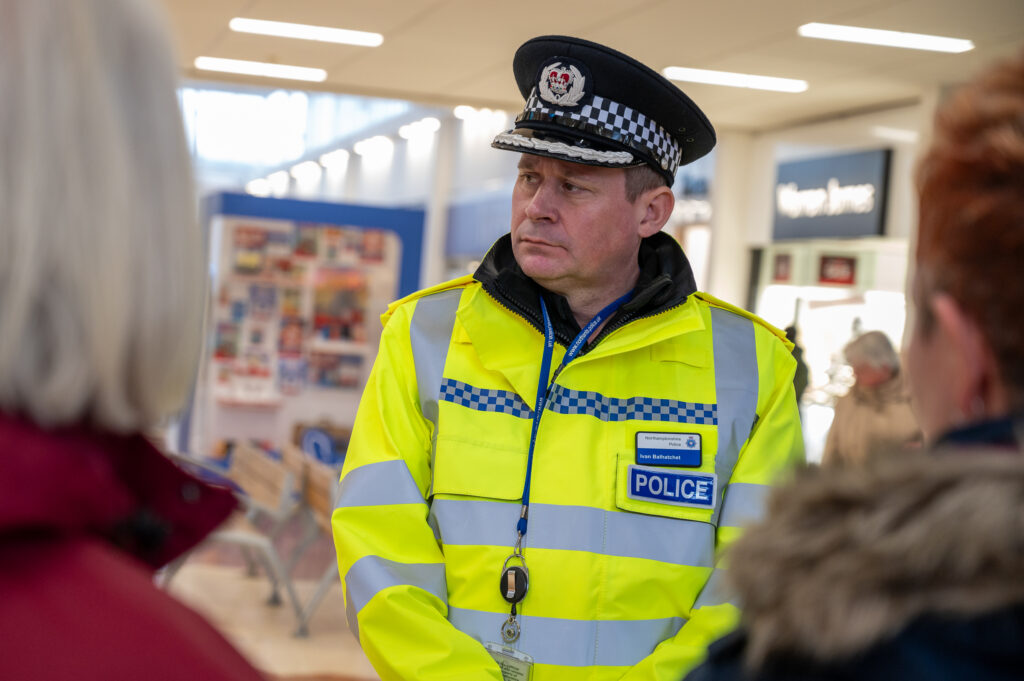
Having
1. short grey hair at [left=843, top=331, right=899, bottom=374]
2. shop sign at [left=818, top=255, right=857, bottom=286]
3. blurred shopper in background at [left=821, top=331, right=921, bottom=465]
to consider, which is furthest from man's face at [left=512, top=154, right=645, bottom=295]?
shop sign at [left=818, top=255, right=857, bottom=286]

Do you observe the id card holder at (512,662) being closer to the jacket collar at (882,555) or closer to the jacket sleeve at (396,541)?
the jacket sleeve at (396,541)

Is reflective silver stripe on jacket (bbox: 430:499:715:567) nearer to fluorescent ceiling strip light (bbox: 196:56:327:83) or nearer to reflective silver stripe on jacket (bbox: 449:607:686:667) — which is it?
reflective silver stripe on jacket (bbox: 449:607:686:667)

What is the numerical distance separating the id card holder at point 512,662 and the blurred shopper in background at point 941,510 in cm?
92

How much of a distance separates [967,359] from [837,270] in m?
7.91

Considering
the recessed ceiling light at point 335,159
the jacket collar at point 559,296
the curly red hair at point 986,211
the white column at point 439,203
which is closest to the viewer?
the curly red hair at point 986,211

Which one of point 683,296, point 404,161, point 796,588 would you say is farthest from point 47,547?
point 404,161

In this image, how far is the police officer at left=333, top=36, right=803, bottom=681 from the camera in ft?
5.85

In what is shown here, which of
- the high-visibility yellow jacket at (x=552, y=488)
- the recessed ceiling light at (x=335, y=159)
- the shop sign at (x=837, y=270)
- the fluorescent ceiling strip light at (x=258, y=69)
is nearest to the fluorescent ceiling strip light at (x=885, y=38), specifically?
the shop sign at (x=837, y=270)

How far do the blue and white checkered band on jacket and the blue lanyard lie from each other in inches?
11.9

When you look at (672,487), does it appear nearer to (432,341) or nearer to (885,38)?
(432,341)

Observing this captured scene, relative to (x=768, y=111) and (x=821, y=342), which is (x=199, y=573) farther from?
(x=768, y=111)

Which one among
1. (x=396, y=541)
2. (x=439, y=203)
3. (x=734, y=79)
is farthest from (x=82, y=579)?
(x=439, y=203)

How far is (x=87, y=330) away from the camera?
0.72 metres

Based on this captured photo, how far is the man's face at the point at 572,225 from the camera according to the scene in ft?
6.51
